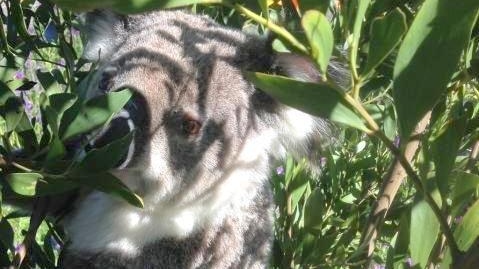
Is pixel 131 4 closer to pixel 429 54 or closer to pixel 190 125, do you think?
pixel 429 54

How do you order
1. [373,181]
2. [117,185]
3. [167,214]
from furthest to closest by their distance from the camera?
[373,181]
[167,214]
[117,185]

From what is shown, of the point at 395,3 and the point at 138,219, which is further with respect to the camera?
the point at 138,219

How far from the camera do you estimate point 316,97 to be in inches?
26.2

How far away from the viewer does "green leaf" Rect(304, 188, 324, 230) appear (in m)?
1.67

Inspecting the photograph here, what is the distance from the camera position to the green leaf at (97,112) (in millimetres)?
978

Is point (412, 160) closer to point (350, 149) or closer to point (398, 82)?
point (350, 149)

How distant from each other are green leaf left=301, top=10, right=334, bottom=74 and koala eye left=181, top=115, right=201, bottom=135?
1189 mm

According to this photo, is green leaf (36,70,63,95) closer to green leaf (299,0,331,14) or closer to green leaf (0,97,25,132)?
green leaf (0,97,25,132)

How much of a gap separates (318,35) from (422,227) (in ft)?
1.08

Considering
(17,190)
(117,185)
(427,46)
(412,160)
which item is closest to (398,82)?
(427,46)

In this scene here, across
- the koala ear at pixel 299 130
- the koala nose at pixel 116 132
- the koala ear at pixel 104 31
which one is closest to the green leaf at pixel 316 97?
the koala nose at pixel 116 132

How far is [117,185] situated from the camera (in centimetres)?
96

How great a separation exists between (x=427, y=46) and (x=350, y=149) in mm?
1619

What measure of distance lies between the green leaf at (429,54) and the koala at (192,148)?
106 centimetres
